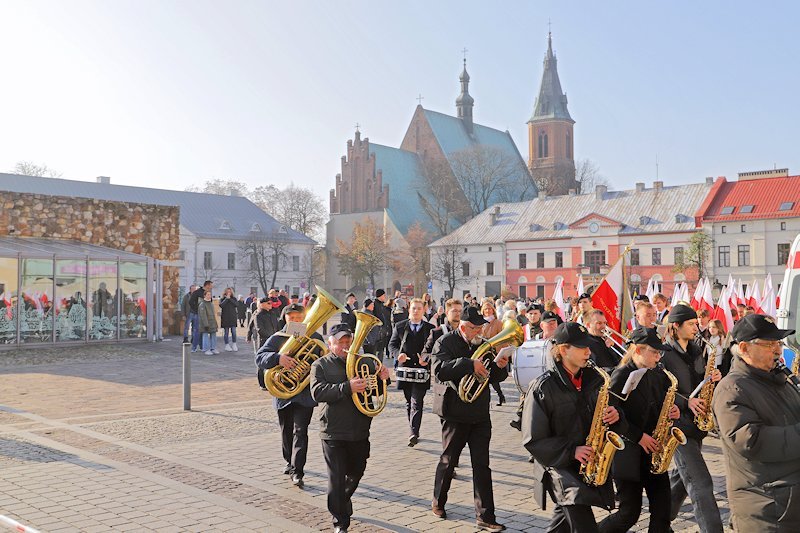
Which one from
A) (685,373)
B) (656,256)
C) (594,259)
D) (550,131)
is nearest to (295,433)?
(685,373)

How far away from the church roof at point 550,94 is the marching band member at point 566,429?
9604 cm

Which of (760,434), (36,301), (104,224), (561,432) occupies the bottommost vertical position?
(561,432)

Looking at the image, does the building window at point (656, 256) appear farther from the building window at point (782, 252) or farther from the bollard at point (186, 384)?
the bollard at point (186, 384)

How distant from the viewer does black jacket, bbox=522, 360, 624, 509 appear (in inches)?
191

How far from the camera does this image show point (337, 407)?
22.0ft

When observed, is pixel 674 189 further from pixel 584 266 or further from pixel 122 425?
pixel 122 425

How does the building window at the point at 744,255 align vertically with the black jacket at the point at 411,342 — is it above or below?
above

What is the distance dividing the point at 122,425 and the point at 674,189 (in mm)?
59728

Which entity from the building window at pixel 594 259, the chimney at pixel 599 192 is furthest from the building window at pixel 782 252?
the chimney at pixel 599 192

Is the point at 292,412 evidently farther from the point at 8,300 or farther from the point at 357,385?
the point at 8,300

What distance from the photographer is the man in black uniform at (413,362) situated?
34.2 ft

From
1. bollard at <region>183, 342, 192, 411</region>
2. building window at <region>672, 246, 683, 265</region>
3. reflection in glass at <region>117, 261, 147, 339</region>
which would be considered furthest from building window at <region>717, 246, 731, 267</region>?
bollard at <region>183, 342, 192, 411</region>

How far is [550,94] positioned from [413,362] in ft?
303

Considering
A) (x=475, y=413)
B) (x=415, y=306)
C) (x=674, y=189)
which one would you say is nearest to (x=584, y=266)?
(x=674, y=189)
